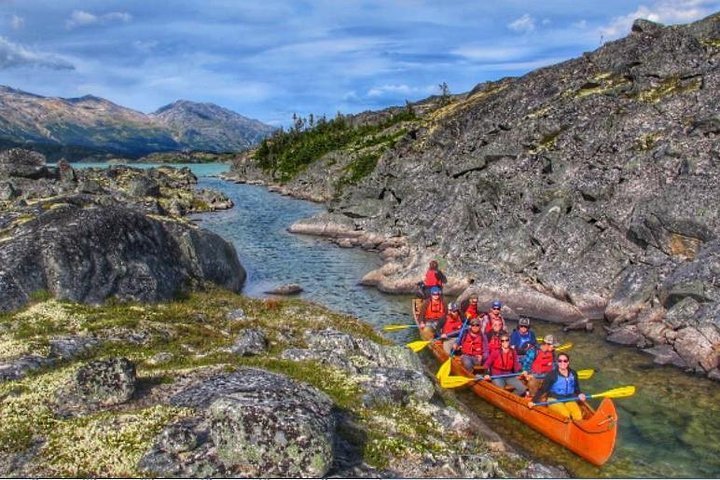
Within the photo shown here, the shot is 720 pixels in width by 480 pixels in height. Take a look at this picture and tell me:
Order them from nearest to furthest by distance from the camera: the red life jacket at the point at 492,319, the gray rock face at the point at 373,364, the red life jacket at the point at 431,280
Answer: the gray rock face at the point at 373,364 → the red life jacket at the point at 492,319 → the red life jacket at the point at 431,280

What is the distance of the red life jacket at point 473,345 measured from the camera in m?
32.2

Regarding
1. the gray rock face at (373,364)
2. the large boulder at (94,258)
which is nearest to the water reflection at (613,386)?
the gray rock face at (373,364)

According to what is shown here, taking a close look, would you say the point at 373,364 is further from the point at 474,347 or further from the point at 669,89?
the point at 669,89

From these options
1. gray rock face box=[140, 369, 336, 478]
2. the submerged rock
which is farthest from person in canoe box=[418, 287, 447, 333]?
gray rock face box=[140, 369, 336, 478]

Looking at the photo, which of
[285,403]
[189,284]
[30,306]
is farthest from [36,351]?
[189,284]

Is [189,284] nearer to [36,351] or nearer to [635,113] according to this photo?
[36,351]

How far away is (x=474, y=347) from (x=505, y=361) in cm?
233

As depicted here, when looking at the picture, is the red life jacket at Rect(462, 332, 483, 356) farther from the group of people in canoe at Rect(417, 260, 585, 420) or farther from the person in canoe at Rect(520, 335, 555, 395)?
the person in canoe at Rect(520, 335, 555, 395)

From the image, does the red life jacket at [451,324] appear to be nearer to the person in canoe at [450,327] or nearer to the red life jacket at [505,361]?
the person in canoe at [450,327]

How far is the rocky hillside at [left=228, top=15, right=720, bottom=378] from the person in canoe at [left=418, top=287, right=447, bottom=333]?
29.0 ft

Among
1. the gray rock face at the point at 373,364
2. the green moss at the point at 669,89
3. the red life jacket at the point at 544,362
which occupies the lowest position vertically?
the red life jacket at the point at 544,362

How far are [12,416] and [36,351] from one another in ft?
17.4

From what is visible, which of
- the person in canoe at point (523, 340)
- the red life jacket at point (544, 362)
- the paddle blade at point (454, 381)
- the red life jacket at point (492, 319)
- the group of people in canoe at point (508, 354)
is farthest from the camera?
the red life jacket at point (492, 319)

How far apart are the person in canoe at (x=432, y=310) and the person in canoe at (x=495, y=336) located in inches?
236
